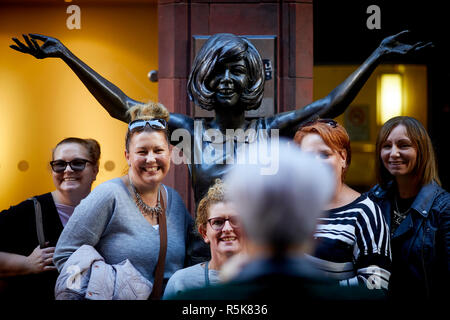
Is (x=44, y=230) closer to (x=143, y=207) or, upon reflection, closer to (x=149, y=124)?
(x=143, y=207)

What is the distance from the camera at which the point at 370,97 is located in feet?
14.2

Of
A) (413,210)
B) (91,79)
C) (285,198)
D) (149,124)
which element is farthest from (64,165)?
(285,198)

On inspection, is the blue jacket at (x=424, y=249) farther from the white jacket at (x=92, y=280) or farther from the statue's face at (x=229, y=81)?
the white jacket at (x=92, y=280)

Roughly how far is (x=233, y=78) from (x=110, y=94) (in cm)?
81

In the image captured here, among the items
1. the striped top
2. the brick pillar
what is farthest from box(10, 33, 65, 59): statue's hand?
the striped top

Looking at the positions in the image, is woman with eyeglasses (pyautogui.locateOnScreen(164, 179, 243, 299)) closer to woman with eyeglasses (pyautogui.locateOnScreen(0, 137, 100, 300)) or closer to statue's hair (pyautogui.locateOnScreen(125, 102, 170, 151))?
statue's hair (pyautogui.locateOnScreen(125, 102, 170, 151))

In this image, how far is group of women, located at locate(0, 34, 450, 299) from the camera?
256cm

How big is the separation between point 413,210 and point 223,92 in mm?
1270

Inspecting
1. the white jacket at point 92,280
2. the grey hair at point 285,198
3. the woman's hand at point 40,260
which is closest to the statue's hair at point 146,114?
the white jacket at point 92,280

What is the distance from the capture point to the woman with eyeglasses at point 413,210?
9.91ft

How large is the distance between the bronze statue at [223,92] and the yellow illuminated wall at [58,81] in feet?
2.23
